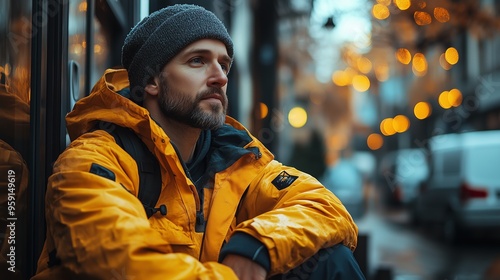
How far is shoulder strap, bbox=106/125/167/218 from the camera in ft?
8.90

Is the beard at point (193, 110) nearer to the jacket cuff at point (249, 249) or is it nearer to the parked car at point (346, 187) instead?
the jacket cuff at point (249, 249)

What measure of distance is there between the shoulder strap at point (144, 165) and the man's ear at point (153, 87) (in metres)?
0.36

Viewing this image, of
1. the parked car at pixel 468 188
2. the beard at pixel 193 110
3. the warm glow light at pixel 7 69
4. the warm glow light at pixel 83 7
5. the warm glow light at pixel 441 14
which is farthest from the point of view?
the warm glow light at pixel 441 14

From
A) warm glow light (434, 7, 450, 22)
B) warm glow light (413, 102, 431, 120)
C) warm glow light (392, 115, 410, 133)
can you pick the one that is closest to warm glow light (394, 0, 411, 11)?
warm glow light (434, 7, 450, 22)

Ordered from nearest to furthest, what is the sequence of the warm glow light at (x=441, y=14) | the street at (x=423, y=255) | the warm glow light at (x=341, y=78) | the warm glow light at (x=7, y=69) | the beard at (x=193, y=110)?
the warm glow light at (x=7, y=69) → the beard at (x=193, y=110) → the street at (x=423, y=255) → the warm glow light at (x=441, y=14) → the warm glow light at (x=341, y=78)

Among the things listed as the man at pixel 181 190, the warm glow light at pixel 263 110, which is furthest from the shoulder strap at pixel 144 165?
the warm glow light at pixel 263 110

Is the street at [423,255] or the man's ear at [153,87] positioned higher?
the man's ear at [153,87]

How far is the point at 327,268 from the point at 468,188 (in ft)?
34.5

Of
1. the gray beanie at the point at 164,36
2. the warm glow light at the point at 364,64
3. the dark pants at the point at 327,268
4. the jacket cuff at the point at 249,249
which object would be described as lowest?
the warm glow light at the point at 364,64

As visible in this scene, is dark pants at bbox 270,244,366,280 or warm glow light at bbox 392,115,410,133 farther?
warm glow light at bbox 392,115,410,133

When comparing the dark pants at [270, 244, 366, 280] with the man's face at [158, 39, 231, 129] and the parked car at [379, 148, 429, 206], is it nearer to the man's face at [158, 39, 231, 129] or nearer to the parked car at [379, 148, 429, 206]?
the man's face at [158, 39, 231, 129]

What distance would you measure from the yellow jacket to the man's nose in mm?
282

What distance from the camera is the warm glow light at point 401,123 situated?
38438 mm

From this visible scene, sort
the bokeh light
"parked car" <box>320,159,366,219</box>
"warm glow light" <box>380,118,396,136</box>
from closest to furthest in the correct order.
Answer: "parked car" <box>320,159,366,219</box> → the bokeh light → "warm glow light" <box>380,118,396,136</box>
